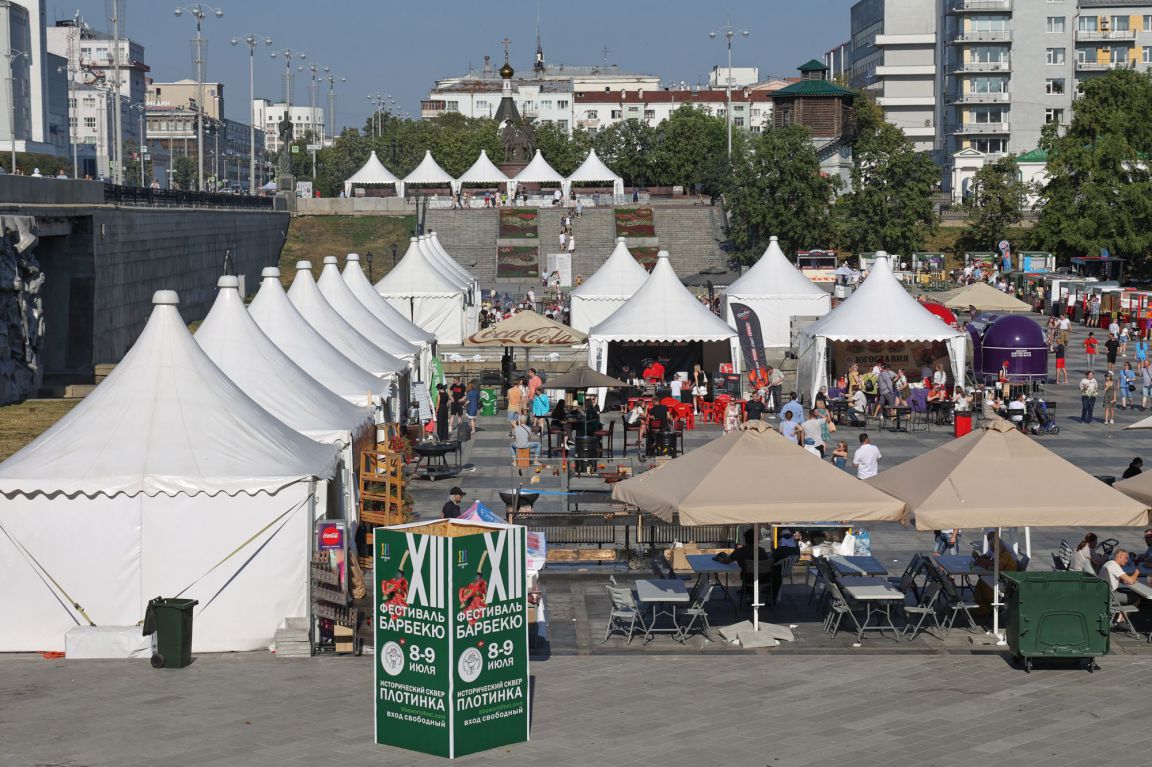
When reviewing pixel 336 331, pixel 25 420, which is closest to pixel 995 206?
pixel 336 331

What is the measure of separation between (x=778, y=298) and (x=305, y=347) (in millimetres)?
20463

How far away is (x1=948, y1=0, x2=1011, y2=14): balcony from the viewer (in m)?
110

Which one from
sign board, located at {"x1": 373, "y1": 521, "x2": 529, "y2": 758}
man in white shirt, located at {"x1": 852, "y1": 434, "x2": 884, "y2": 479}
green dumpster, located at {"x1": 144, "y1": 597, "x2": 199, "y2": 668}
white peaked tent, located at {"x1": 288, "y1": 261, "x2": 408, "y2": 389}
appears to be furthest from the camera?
white peaked tent, located at {"x1": 288, "y1": 261, "x2": 408, "y2": 389}

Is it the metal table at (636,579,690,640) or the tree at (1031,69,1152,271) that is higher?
the tree at (1031,69,1152,271)

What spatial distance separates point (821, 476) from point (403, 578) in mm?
4983

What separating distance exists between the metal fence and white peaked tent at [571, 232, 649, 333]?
45.2 feet

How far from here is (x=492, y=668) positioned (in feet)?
40.1

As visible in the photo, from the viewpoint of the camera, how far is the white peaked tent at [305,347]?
23812 millimetres

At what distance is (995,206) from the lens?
77938mm

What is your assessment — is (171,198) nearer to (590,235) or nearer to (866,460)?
(590,235)

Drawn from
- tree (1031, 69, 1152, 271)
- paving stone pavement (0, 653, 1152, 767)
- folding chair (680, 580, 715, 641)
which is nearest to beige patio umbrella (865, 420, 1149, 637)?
paving stone pavement (0, 653, 1152, 767)

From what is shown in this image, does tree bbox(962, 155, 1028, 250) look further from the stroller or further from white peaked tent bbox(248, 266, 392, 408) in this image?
white peaked tent bbox(248, 266, 392, 408)

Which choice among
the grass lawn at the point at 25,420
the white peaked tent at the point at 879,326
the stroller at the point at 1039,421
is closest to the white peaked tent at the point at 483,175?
the grass lawn at the point at 25,420

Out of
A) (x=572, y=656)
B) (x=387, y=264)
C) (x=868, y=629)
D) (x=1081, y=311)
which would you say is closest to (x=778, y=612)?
(x=868, y=629)
